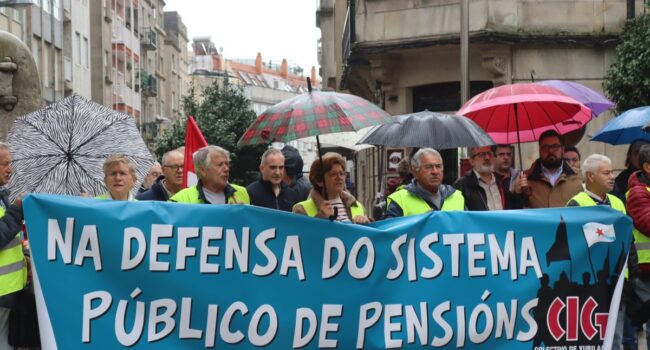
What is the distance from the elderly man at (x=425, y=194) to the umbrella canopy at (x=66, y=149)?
1.80m

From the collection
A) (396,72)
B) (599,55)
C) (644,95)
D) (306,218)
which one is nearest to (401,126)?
(306,218)

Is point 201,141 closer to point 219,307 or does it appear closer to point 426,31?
point 219,307

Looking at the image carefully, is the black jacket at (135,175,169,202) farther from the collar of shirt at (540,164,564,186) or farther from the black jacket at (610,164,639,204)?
the black jacket at (610,164,639,204)

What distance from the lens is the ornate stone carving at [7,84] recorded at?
15.9m

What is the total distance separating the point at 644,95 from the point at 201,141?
27.8 ft

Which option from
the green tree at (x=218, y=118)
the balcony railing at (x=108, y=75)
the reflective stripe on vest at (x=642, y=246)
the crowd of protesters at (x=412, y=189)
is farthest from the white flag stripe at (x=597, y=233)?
the balcony railing at (x=108, y=75)

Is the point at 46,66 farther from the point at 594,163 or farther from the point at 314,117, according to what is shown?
the point at 314,117

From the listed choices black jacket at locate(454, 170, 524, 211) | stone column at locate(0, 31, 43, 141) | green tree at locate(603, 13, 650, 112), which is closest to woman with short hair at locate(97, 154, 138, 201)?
black jacket at locate(454, 170, 524, 211)

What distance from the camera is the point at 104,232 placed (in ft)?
24.0

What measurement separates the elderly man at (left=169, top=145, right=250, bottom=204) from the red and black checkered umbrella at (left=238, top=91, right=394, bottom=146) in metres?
0.52

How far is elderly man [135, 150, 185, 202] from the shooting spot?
10.1 metres

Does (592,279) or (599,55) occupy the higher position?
(599,55)

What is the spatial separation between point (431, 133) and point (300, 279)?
2741 mm

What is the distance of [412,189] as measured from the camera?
28.6 ft
